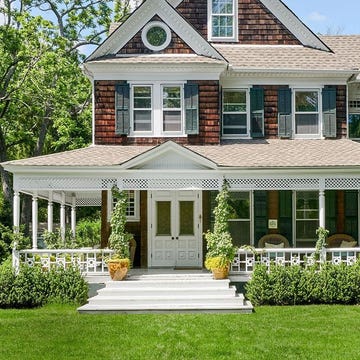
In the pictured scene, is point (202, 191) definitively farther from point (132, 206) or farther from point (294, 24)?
point (294, 24)

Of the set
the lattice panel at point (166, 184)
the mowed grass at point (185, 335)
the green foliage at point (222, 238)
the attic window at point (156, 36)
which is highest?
the attic window at point (156, 36)

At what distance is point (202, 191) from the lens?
19.9 m

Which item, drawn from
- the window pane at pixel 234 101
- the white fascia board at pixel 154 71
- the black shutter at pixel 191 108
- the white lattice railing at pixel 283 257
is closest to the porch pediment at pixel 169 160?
the black shutter at pixel 191 108

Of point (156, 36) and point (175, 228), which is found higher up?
point (156, 36)

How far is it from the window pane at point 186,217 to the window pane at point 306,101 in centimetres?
478

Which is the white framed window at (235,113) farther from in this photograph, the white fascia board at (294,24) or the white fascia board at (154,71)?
the white fascia board at (294,24)

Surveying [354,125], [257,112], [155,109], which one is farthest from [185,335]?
[354,125]

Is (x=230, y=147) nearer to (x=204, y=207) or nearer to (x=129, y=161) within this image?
(x=204, y=207)

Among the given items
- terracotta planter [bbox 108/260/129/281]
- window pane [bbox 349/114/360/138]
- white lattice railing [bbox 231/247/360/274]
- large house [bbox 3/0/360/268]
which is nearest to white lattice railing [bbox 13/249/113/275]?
terracotta planter [bbox 108/260/129/281]

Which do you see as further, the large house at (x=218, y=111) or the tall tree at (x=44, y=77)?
the tall tree at (x=44, y=77)

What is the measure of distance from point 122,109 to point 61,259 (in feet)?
17.2

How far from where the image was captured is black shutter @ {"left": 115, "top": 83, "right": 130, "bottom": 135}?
1998cm

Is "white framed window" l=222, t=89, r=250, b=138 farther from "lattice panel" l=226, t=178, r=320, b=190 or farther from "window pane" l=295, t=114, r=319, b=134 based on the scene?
"lattice panel" l=226, t=178, r=320, b=190

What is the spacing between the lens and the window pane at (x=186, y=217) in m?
19.8
